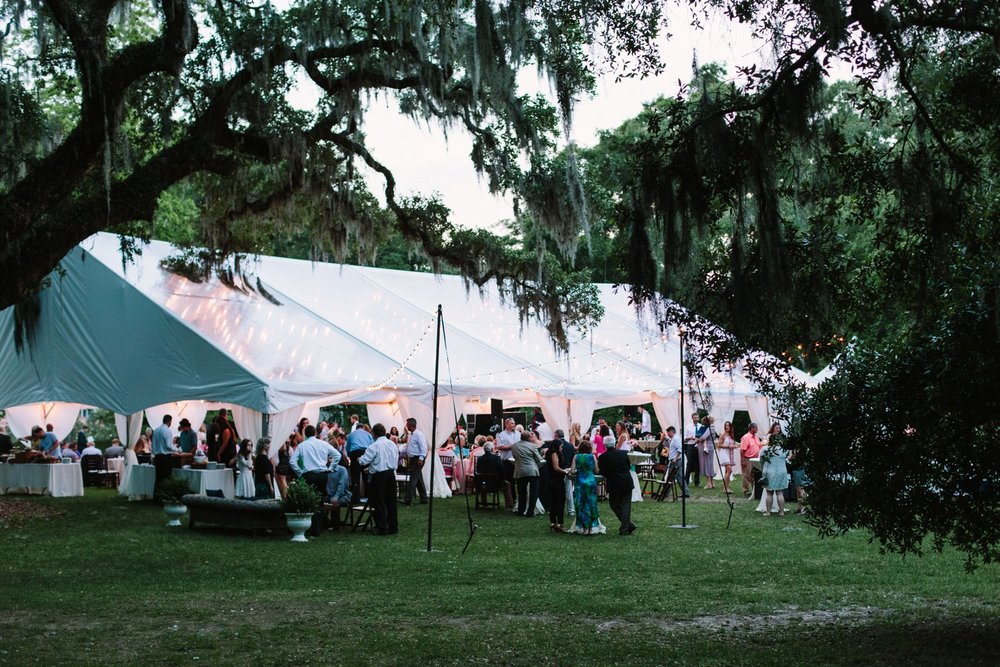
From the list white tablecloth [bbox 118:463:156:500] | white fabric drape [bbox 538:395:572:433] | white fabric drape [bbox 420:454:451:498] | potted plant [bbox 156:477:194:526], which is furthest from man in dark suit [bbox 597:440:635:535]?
white tablecloth [bbox 118:463:156:500]

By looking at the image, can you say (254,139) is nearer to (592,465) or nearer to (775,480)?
(592,465)

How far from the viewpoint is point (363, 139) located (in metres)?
13.9

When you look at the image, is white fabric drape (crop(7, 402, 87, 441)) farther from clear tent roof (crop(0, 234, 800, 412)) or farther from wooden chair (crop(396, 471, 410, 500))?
wooden chair (crop(396, 471, 410, 500))

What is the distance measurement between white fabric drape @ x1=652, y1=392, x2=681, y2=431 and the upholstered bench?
11.3 m

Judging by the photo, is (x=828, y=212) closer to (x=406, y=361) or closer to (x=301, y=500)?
(x=301, y=500)

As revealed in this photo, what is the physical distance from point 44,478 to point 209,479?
4.47m

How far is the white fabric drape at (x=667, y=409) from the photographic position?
78.3 feet

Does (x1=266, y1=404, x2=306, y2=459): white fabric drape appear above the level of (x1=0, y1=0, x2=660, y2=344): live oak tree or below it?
below

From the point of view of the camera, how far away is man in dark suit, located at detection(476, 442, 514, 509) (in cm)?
1802

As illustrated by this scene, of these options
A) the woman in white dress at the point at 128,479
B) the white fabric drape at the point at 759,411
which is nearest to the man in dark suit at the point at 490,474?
the woman in white dress at the point at 128,479

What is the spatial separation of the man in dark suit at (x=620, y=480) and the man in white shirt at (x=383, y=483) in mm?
2878

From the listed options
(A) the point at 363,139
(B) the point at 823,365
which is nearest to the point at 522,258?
(A) the point at 363,139

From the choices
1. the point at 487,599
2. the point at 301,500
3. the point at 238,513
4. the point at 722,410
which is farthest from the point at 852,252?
the point at 722,410

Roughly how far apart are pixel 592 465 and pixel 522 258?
428 centimetres
